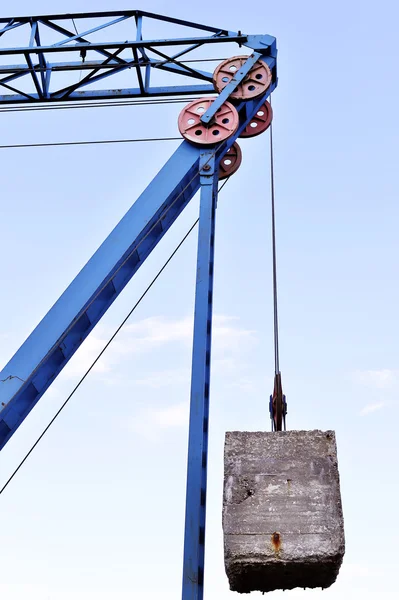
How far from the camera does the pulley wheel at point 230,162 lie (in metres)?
11.0

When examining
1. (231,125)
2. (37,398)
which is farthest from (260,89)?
(37,398)

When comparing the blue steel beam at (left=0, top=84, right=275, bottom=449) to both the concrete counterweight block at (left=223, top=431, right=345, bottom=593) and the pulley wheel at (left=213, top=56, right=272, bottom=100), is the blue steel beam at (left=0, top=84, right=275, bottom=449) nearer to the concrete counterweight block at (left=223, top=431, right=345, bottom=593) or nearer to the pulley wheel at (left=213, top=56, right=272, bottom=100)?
the pulley wheel at (left=213, top=56, right=272, bottom=100)

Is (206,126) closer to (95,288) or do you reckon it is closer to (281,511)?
(95,288)

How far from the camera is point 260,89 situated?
10227 mm

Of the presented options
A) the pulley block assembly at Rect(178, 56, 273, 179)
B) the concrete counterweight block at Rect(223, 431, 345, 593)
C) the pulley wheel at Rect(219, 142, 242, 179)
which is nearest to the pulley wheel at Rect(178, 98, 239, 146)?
the pulley block assembly at Rect(178, 56, 273, 179)

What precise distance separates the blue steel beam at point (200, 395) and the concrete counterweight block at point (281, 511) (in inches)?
61.9

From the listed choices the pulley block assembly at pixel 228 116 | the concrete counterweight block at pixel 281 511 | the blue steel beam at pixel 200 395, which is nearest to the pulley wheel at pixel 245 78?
the pulley block assembly at pixel 228 116

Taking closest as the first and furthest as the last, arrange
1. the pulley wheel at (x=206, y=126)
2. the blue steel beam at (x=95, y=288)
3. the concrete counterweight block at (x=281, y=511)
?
the concrete counterweight block at (x=281, y=511), the blue steel beam at (x=95, y=288), the pulley wheel at (x=206, y=126)

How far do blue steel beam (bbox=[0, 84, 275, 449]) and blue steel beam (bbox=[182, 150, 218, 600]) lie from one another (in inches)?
13.8

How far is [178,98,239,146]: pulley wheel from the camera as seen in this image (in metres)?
9.80

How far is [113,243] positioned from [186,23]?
3.54m

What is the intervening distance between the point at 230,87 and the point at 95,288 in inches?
123

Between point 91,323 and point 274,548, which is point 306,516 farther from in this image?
point 91,323

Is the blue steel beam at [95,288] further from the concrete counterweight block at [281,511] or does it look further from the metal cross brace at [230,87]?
the concrete counterweight block at [281,511]
